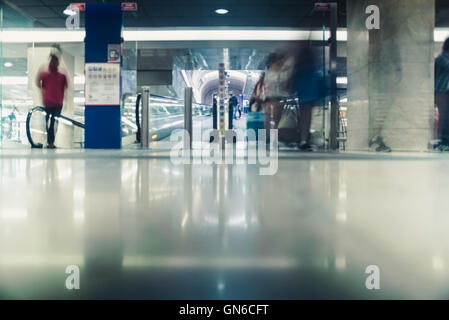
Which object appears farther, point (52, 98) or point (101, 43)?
point (52, 98)

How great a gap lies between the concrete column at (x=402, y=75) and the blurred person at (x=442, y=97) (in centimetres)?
20

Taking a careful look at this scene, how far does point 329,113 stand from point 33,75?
10.3m

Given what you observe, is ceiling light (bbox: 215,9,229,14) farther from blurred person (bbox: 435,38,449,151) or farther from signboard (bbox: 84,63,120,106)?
blurred person (bbox: 435,38,449,151)

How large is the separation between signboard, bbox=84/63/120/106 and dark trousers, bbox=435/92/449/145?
18.3 feet

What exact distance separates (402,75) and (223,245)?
6123 millimetres

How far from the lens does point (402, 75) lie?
19.7 ft

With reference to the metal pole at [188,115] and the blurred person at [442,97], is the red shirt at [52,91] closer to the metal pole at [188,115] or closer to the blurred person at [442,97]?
the metal pole at [188,115]

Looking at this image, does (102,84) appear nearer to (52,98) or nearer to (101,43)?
(101,43)

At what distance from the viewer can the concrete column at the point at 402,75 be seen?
5930mm

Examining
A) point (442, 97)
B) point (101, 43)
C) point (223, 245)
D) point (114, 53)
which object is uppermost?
point (101, 43)

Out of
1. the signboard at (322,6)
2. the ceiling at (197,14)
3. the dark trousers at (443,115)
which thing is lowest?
the dark trousers at (443,115)

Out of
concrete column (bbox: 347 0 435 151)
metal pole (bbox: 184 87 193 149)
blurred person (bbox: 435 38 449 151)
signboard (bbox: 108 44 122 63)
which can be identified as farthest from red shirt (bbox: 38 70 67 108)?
blurred person (bbox: 435 38 449 151)

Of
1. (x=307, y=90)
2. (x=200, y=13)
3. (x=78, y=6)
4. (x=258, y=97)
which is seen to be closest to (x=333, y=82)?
(x=307, y=90)

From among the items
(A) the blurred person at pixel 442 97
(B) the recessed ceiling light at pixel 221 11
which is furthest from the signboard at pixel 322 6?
(B) the recessed ceiling light at pixel 221 11
